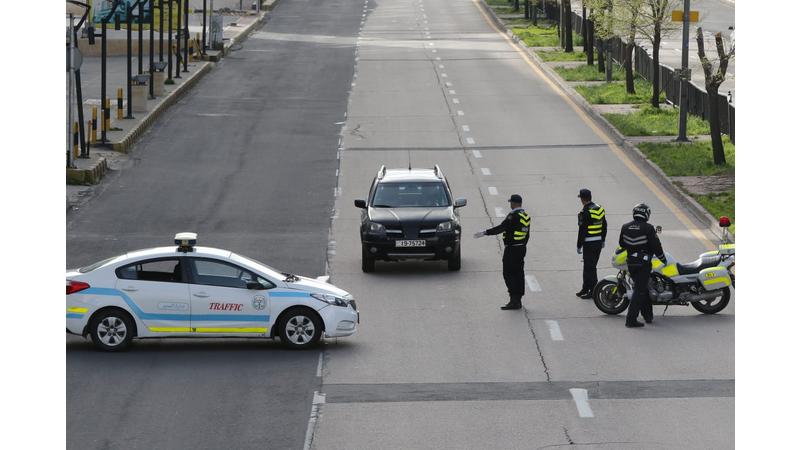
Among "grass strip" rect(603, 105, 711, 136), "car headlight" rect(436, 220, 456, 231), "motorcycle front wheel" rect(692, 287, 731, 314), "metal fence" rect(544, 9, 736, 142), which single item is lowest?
"motorcycle front wheel" rect(692, 287, 731, 314)

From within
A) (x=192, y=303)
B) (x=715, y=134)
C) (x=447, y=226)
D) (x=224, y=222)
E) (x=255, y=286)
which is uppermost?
(x=715, y=134)

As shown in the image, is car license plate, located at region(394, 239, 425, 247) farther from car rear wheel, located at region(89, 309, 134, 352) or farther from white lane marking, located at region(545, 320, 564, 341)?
car rear wheel, located at region(89, 309, 134, 352)

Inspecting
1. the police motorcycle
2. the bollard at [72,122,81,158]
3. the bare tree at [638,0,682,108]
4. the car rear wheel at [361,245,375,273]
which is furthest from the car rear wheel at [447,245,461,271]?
the bare tree at [638,0,682,108]

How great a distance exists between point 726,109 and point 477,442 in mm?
28821

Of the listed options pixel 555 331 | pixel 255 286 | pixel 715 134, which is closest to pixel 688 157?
pixel 715 134

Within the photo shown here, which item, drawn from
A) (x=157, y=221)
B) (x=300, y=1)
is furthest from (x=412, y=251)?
(x=300, y=1)

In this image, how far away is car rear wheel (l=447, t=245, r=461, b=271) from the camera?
2491cm

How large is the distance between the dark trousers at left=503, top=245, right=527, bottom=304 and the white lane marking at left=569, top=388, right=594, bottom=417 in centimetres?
474

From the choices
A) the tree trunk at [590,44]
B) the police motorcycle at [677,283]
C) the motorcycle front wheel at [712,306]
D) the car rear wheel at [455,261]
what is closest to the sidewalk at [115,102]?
the car rear wheel at [455,261]

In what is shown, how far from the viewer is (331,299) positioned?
19.5 meters

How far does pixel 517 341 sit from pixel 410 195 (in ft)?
22.3

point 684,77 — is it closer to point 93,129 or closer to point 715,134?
point 715,134

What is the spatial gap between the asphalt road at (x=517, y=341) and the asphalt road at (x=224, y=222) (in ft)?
2.23

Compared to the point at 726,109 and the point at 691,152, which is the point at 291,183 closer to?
the point at 691,152
